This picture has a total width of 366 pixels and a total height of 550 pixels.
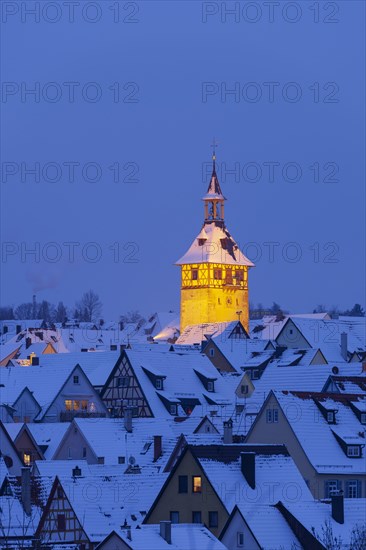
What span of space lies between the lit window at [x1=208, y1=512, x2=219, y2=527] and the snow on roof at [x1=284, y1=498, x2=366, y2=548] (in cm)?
417

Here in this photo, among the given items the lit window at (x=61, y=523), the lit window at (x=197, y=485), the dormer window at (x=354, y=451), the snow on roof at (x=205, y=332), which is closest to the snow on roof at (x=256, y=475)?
the lit window at (x=197, y=485)

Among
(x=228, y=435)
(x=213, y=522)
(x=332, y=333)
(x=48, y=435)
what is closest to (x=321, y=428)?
(x=228, y=435)

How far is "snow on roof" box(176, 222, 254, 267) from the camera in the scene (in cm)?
17562

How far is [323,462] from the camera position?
80.9 meters

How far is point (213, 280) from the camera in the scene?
6924 inches

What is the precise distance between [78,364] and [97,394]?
2261 mm

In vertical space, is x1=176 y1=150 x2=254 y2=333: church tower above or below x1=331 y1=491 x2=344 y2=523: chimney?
above

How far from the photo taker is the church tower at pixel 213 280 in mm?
174375

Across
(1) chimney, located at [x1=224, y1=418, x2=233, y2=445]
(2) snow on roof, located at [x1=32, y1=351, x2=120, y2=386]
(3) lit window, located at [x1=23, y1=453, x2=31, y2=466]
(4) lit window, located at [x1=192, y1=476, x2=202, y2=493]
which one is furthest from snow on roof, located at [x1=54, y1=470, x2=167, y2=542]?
(2) snow on roof, located at [x1=32, y1=351, x2=120, y2=386]

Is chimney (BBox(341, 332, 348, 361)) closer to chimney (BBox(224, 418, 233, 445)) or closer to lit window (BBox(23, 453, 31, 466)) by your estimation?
lit window (BBox(23, 453, 31, 466))

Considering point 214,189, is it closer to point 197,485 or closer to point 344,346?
point 344,346

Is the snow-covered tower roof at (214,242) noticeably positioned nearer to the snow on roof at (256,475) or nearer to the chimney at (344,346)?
the chimney at (344,346)

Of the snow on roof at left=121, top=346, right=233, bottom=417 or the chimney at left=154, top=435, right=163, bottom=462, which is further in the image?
the snow on roof at left=121, top=346, right=233, bottom=417

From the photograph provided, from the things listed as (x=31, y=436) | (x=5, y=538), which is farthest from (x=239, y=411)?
(x=5, y=538)
